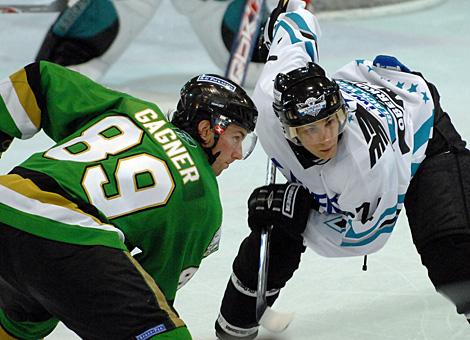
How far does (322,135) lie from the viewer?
2271 millimetres

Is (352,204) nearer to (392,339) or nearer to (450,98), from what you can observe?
(392,339)

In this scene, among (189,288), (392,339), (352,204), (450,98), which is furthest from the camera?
(450,98)

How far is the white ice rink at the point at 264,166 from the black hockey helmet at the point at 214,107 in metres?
0.80

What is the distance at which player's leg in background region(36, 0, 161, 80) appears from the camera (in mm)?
4551

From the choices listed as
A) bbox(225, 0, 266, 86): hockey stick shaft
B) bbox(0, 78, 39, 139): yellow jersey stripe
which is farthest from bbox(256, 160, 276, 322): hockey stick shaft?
bbox(225, 0, 266, 86): hockey stick shaft

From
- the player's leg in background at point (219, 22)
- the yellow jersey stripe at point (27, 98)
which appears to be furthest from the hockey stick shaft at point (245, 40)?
the yellow jersey stripe at point (27, 98)

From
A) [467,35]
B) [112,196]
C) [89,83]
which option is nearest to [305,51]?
[89,83]

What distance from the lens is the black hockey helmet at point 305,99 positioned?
2.26m

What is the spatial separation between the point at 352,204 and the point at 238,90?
0.38m

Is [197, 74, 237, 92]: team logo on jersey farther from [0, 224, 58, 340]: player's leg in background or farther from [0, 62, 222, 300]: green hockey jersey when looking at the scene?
[0, 224, 58, 340]: player's leg in background

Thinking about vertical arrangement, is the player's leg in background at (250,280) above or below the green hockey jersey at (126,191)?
below

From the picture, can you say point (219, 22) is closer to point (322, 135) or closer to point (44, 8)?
point (44, 8)

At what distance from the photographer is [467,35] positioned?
5.56 meters

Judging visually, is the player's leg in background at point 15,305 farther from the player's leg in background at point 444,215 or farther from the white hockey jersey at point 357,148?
the player's leg in background at point 444,215
